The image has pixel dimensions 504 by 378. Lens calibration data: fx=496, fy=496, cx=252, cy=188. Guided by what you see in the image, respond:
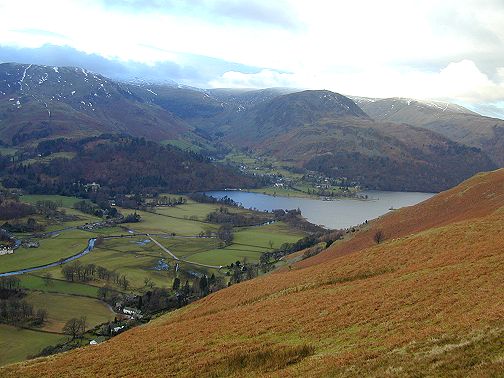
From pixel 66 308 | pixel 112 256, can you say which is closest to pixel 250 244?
pixel 112 256

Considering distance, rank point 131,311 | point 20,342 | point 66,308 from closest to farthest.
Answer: point 20,342 < point 131,311 < point 66,308

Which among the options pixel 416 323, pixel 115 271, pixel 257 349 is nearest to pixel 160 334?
pixel 257 349

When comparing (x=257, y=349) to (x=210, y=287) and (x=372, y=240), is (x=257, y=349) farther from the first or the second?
(x=210, y=287)

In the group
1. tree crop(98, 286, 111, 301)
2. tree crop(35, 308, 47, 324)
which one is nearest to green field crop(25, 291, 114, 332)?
tree crop(35, 308, 47, 324)

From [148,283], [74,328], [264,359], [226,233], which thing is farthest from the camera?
[226,233]

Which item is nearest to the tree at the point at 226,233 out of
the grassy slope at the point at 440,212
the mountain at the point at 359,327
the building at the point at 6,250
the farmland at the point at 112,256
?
the farmland at the point at 112,256

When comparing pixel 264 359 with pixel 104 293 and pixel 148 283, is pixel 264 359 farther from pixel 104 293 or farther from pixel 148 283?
pixel 148 283
